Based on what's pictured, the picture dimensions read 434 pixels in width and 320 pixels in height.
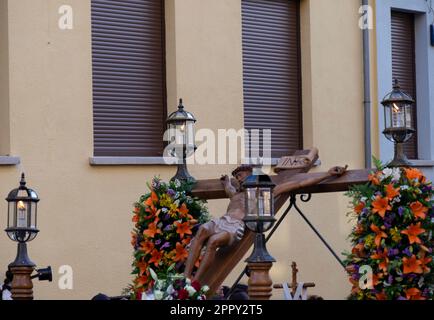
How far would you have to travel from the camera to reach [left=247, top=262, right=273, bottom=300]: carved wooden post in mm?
10430

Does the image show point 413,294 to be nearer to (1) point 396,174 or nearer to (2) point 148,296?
(1) point 396,174

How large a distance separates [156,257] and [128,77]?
13.4ft

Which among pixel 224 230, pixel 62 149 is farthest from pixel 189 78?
pixel 224 230

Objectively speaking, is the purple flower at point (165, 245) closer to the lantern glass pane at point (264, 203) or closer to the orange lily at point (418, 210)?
the lantern glass pane at point (264, 203)

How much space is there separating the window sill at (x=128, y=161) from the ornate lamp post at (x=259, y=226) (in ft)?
16.5

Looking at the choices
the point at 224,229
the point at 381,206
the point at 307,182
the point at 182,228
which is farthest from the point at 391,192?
the point at 182,228

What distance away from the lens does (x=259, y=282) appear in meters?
10.5

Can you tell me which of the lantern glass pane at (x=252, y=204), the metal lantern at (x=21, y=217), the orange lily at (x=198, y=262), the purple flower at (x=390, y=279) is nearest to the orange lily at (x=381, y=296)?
the purple flower at (x=390, y=279)

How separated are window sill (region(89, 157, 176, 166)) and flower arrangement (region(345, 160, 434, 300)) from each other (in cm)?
519

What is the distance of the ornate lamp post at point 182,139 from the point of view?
13555 millimetres

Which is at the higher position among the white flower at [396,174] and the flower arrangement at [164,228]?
the white flower at [396,174]

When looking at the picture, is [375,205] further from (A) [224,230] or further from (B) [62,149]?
(B) [62,149]

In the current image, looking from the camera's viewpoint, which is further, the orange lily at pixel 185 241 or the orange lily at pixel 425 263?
the orange lily at pixel 185 241

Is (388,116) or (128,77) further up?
(128,77)
